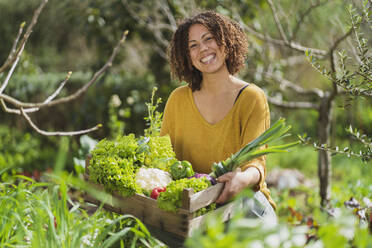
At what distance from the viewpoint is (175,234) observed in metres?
1.74

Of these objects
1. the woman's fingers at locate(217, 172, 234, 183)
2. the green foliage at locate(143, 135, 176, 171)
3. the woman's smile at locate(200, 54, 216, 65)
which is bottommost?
the woman's fingers at locate(217, 172, 234, 183)

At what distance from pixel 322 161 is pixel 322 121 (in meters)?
0.36

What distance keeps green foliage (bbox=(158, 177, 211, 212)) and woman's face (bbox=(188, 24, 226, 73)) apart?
0.80m

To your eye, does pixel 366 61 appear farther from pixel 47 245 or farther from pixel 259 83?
pixel 259 83

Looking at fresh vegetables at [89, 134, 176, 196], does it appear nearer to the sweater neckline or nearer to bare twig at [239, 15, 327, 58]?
the sweater neckline

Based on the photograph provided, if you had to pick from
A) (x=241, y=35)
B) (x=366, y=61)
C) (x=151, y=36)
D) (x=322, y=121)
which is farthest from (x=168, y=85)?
(x=366, y=61)

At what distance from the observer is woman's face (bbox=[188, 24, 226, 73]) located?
7.38 feet

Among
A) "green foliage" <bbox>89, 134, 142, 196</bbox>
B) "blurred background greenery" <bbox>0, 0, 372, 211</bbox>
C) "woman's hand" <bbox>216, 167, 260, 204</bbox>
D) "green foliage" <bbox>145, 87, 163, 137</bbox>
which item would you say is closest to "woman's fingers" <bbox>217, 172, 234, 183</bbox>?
"woman's hand" <bbox>216, 167, 260, 204</bbox>

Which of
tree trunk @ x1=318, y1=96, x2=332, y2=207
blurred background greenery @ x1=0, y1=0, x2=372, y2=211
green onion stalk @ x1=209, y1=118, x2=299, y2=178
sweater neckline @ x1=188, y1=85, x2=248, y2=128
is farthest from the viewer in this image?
blurred background greenery @ x1=0, y1=0, x2=372, y2=211

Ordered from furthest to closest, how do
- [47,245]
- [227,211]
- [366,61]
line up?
[366,61] < [227,211] < [47,245]

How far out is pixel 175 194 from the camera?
5.48 feet

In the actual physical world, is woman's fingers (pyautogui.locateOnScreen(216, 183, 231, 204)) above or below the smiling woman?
below

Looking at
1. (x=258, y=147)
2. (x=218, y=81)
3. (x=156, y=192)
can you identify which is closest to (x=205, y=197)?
(x=156, y=192)

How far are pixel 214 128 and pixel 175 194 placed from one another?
678mm
